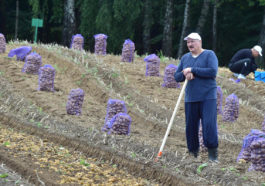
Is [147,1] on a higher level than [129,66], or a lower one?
higher

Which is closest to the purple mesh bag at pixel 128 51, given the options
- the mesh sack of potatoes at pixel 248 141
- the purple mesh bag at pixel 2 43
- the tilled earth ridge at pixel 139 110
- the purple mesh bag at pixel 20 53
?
the tilled earth ridge at pixel 139 110

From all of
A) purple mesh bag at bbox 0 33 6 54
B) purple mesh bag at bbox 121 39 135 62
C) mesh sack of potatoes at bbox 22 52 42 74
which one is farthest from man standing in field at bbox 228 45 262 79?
purple mesh bag at bbox 0 33 6 54

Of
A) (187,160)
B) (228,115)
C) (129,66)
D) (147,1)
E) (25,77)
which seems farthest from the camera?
(147,1)

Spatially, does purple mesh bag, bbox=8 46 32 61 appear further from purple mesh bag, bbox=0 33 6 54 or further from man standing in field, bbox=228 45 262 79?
man standing in field, bbox=228 45 262 79

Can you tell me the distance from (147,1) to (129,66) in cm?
991

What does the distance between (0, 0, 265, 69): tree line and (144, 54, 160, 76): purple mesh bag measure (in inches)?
330

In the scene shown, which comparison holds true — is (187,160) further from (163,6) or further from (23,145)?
(163,6)

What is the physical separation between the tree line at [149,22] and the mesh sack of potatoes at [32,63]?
9.09m

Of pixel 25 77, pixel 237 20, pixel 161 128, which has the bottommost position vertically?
pixel 161 128

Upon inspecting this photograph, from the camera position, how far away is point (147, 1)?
21688mm

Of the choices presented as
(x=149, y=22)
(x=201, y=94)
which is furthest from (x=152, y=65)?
(x=149, y=22)

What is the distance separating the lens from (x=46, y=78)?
9.52m

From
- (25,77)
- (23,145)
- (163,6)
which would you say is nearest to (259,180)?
(23,145)

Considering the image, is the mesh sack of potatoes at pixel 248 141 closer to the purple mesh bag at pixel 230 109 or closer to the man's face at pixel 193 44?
the man's face at pixel 193 44
